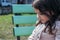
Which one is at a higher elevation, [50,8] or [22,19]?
[50,8]

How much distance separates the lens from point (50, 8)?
192 cm

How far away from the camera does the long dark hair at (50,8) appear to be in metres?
1.92

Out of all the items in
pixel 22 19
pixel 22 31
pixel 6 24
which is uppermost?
pixel 22 19

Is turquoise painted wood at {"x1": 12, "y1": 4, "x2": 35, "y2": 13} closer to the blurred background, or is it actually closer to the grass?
the blurred background

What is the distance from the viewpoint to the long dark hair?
1918 mm

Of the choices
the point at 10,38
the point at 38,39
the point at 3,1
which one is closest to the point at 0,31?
the point at 10,38

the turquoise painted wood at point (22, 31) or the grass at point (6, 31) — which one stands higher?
the turquoise painted wood at point (22, 31)

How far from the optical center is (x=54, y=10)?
1930mm

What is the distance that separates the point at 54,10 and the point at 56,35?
8.2 inches

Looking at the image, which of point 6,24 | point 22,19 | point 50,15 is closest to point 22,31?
point 22,19

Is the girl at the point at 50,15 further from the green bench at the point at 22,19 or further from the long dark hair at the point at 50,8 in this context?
the green bench at the point at 22,19


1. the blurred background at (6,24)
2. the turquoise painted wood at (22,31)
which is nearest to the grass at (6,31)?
the blurred background at (6,24)

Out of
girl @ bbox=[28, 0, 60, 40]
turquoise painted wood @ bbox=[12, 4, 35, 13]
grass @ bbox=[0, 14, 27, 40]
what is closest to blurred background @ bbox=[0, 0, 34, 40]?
grass @ bbox=[0, 14, 27, 40]

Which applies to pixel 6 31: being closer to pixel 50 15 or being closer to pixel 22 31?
pixel 22 31
